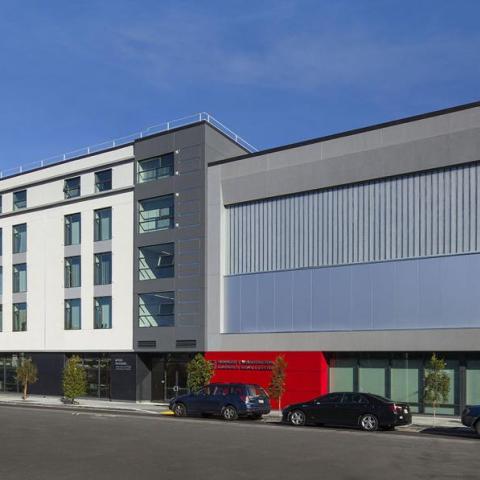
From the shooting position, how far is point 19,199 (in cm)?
4769

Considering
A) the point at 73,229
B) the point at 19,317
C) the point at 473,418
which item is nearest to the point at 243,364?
the point at 473,418

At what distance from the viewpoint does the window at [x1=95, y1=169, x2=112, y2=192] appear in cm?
4197

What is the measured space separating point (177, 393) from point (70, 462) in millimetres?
23147

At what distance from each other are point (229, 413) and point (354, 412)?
572cm

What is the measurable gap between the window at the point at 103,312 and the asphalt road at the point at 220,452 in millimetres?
15372

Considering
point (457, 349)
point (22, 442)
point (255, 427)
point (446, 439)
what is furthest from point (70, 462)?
point (457, 349)

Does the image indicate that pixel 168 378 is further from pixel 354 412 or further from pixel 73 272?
pixel 354 412

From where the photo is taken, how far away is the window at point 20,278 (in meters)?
46.5

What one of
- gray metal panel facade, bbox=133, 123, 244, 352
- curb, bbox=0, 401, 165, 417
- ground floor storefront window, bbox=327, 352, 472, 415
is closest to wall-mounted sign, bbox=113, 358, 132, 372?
gray metal panel facade, bbox=133, 123, 244, 352

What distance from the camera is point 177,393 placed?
38.3 metres

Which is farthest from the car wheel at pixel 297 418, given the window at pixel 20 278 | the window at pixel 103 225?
the window at pixel 20 278

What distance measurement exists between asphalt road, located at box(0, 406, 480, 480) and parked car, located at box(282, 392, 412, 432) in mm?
714

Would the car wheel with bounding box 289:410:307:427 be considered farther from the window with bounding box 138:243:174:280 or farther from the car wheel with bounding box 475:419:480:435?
the window with bounding box 138:243:174:280

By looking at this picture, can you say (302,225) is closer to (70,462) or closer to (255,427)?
(255,427)
